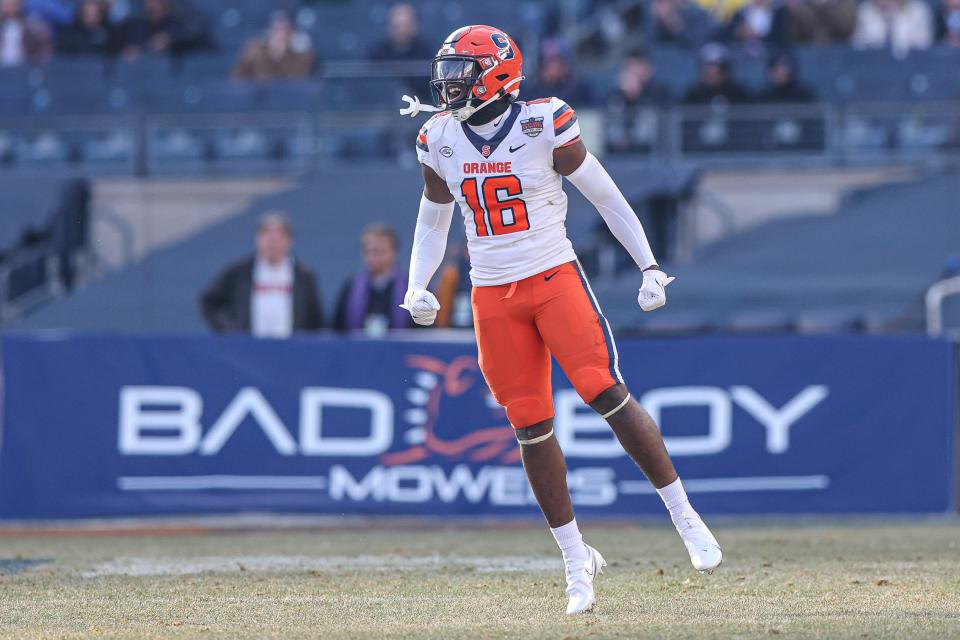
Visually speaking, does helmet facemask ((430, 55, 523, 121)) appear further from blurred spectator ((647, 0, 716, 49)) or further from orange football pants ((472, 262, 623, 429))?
blurred spectator ((647, 0, 716, 49))

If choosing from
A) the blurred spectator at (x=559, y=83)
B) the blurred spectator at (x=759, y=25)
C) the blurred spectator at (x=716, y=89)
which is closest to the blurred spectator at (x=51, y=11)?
the blurred spectator at (x=559, y=83)

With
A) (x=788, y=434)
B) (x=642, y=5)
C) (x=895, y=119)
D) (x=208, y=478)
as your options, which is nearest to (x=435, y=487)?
(x=208, y=478)

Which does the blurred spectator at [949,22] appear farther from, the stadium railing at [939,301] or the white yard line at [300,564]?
the white yard line at [300,564]

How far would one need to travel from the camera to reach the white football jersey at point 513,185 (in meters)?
6.47

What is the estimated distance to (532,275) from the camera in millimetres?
6500

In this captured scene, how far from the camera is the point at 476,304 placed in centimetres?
665

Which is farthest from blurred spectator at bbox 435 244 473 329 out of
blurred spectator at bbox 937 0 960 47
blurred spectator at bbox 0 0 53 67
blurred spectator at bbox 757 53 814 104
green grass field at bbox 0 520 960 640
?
blurred spectator at bbox 0 0 53 67

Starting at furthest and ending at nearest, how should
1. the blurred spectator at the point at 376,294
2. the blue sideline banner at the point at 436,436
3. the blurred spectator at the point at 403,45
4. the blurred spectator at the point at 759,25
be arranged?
the blurred spectator at the point at 759,25 → the blurred spectator at the point at 403,45 → the blurred spectator at the point at 376,294 → the blue sideline banner at the point at 436,436

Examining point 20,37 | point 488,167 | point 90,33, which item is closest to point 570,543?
point 488,167

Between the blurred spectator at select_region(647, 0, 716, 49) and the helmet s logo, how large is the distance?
383 inches

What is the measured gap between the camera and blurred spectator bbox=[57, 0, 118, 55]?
55.4 ft

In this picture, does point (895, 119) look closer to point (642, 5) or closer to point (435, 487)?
point (642, 5)

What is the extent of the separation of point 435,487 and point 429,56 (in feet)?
18.2

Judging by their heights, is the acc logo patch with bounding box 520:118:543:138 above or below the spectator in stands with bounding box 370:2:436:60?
below
